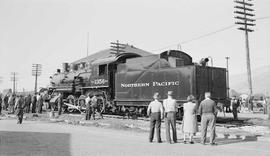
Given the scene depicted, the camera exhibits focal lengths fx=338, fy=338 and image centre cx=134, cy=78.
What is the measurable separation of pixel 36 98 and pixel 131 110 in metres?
10.5

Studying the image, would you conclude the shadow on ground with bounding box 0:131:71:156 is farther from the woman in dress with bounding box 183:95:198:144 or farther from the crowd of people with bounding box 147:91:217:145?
the woman in dress with bounding box 183:95:198:144

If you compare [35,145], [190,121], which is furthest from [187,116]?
[35,145]

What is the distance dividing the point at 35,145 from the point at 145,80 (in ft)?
30.9

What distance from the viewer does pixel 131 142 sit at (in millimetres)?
10891

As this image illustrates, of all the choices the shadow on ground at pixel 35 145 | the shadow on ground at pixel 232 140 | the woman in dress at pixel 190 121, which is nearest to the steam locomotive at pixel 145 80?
the shadow on ground at pixel 232 140

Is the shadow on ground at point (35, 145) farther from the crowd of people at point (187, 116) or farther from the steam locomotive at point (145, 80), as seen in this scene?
the steam locomotive at point (145, 80)

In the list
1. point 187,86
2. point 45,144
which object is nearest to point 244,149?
point 45,144

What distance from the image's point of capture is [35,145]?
10188 millimetres

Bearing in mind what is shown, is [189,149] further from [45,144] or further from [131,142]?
[45,144]

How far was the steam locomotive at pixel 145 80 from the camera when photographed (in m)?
16.8

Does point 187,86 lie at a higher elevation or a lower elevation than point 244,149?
higher

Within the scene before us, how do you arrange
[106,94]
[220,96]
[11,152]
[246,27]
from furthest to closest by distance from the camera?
[246,27] → [106,94] → [220,96] → [11,152]

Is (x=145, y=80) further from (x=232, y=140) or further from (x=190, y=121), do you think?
(x=232, y=140)

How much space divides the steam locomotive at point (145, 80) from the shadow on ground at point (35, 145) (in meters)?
6.85
